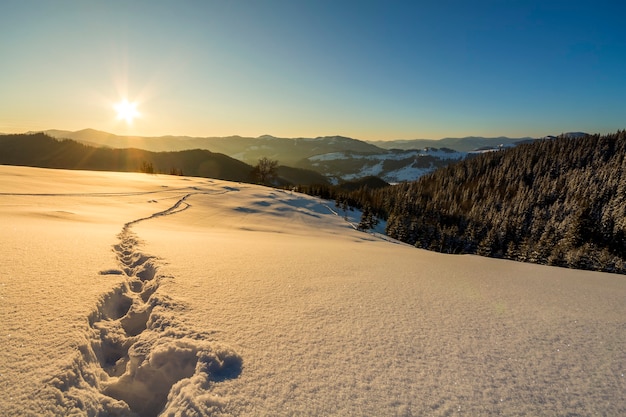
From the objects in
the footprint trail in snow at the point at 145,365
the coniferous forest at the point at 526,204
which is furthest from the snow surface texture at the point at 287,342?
the coniferous forest at the point at 526,204

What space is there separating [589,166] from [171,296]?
8957 inches

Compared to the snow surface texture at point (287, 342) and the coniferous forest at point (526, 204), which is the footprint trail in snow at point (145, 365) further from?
the coniferous forest at point (526, 204)

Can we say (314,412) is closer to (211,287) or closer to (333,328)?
(333,328)

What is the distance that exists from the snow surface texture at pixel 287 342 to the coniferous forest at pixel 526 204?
73.4m

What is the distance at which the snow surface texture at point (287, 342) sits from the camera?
2.72 metres

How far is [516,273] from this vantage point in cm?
768

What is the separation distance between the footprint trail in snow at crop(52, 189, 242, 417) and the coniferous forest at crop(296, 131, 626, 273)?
7612 cm

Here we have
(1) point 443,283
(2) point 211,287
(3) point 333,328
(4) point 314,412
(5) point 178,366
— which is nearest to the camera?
(4) point 314,412

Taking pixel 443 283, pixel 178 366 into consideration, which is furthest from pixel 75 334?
pixel 443 283

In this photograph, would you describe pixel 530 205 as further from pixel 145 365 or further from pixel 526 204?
pixel 145 365

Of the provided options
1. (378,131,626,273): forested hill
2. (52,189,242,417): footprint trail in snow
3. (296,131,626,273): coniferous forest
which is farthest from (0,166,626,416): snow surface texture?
(378,131,626,273): forested hill

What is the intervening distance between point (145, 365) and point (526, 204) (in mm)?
179943

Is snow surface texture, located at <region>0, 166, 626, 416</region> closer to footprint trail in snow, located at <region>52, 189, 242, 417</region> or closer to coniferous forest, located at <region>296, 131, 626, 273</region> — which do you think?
footprint trail in snow, located at <region>52, 189, 242, 417</region>

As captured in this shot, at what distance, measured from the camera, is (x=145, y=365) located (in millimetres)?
3270
